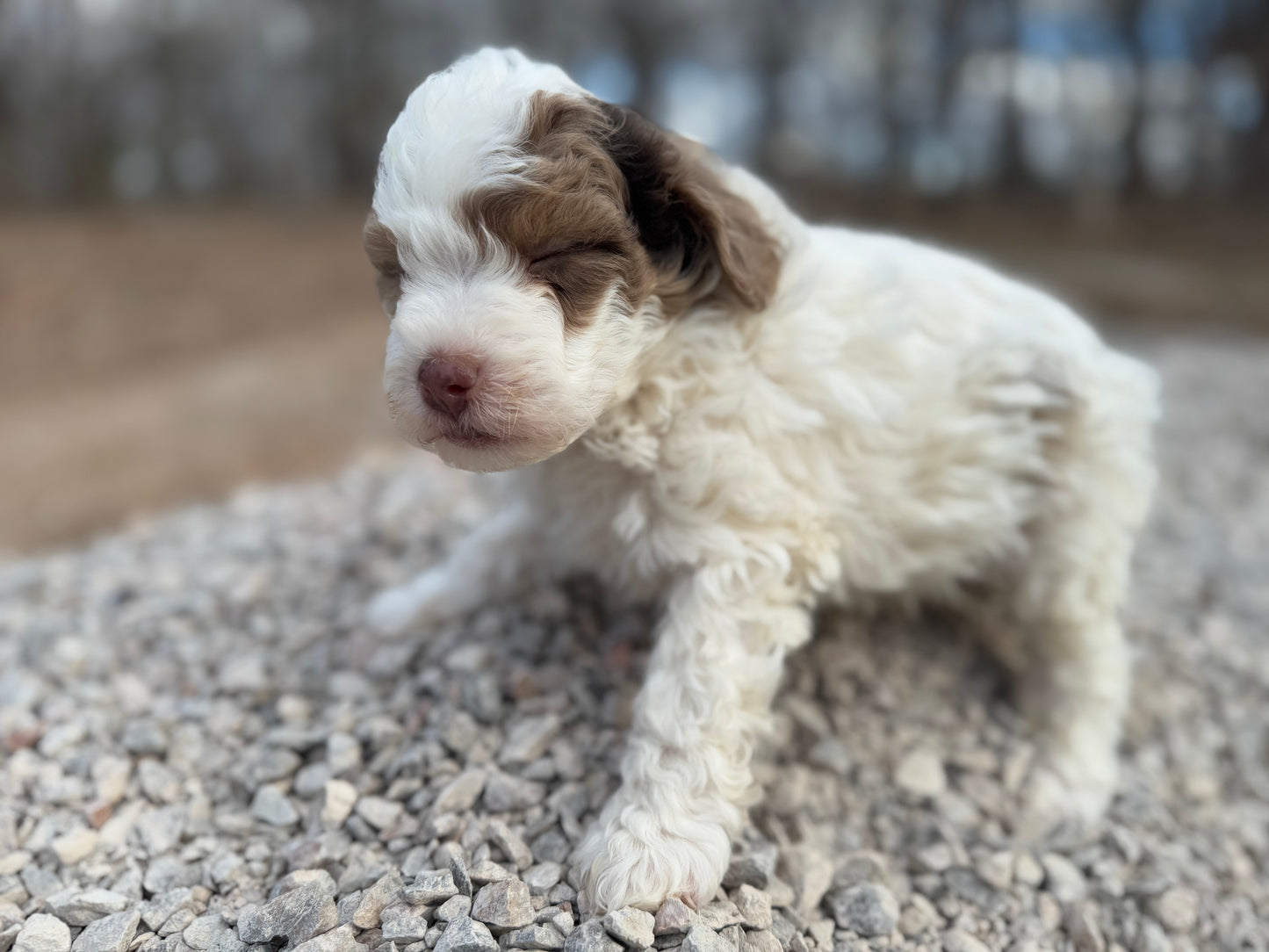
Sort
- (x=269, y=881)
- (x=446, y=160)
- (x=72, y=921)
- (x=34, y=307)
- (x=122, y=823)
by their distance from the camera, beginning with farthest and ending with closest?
(x=34, y=307), (x=122, y=823), (x=269, y=881), (x=72, y=921), (x=446, y=160)

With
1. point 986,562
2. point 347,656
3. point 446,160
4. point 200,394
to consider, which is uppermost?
point 446,160

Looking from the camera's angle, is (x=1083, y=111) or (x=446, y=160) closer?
(x=446, y=160)

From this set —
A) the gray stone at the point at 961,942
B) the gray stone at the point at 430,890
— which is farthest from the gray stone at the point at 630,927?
the gray stone at the point at 961,942

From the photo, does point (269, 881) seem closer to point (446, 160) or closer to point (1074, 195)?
point (446, 160)

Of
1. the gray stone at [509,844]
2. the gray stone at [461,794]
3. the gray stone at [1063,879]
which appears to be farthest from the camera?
the gray stone at [1063,879]

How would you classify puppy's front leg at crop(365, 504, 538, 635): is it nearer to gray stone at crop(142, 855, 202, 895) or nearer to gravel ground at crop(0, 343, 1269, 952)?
gravel ground at crop(0, 343, 1269, 952)

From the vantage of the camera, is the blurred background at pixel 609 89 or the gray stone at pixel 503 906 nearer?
the gray stone at pixel 503 906

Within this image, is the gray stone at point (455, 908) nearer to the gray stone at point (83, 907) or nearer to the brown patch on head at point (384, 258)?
the gray stone at point (83, 907)

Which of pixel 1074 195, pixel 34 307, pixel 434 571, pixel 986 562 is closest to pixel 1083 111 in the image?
pixel 1074 195
